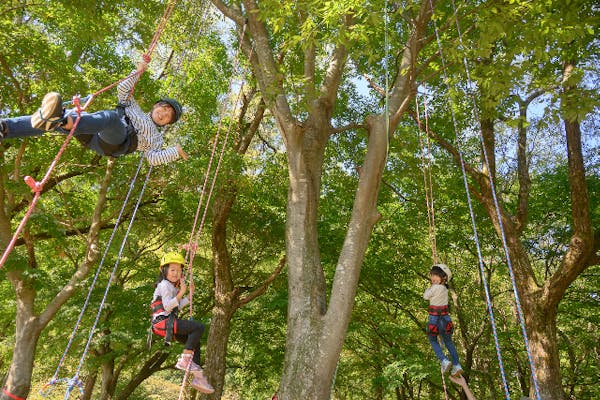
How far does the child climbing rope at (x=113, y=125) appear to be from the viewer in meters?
3.22

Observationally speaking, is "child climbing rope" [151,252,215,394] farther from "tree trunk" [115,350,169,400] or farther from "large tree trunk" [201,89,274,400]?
"tree trunk" [115,350,169,400]

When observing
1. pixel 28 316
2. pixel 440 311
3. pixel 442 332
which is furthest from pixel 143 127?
pixel 28 316

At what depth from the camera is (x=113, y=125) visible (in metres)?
3.89

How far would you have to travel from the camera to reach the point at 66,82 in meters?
8.44

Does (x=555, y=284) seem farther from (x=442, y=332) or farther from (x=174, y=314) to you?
(x=174, y=314)

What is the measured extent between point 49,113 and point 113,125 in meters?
0.76

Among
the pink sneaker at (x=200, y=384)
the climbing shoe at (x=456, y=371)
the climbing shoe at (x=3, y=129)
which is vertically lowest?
the pink sneaker at (x=200, y=384)

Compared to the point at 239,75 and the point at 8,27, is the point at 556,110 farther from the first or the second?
the point at 8,27

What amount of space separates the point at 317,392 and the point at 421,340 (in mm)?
10944

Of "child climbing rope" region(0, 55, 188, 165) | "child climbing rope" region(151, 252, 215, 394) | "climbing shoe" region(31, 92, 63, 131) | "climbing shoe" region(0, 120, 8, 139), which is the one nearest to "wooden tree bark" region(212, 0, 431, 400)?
"child climbing rope" region(151, 252, 215, 394)

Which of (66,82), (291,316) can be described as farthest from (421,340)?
(66,82)

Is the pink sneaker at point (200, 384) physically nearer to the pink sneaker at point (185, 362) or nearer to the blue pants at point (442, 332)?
the pink sneaker at point (185, 362)

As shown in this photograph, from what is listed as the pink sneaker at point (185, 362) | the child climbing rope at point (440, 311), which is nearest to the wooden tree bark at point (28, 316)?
the pink sneaker at point (185, 362)

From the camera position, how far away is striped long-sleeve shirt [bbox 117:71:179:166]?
4.18 meters
